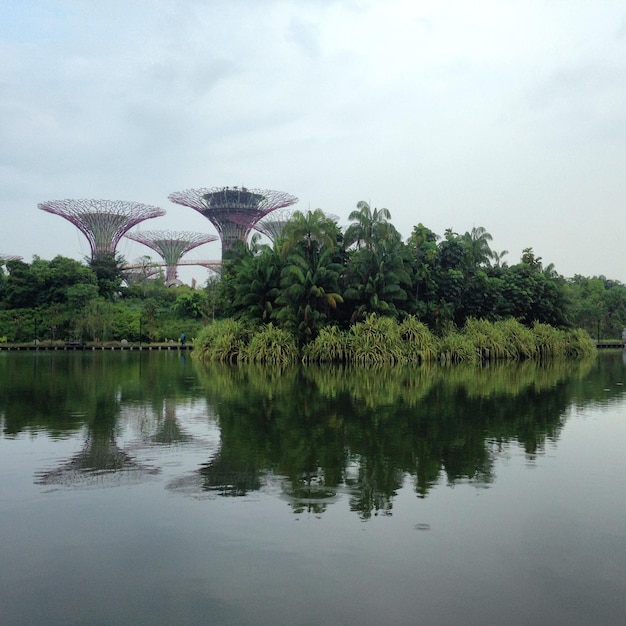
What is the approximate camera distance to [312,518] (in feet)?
17.5

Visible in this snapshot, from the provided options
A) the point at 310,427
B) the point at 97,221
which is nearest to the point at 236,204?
the point at 97,221

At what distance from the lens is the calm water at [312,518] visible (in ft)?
12.4

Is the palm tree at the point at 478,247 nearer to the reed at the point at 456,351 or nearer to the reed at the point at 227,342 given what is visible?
the reed at the point at 456,351

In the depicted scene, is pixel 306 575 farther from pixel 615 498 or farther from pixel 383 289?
pixel 383 289

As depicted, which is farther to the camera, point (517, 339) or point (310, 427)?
point (517, 339)

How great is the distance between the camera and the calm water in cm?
378

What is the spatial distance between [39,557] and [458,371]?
813 inches

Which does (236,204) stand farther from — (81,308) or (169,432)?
(169,432)

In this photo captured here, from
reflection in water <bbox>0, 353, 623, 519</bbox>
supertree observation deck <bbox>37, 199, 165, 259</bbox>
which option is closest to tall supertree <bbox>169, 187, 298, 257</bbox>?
supertree observation deck <bbox>37, 199, 165, 259</bbox>

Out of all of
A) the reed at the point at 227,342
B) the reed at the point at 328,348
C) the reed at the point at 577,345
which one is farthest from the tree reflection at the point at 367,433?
the reed at the point at 577,345

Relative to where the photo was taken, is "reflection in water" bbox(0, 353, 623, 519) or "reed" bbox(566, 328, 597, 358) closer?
"reflection in water" bbox(0, 353, 623, 519)

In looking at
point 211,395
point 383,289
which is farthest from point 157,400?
point 383,289

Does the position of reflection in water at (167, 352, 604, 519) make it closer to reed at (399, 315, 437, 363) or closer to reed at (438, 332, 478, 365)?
reed at (399, 315, 437, 363)

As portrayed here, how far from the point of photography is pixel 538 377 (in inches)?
833
